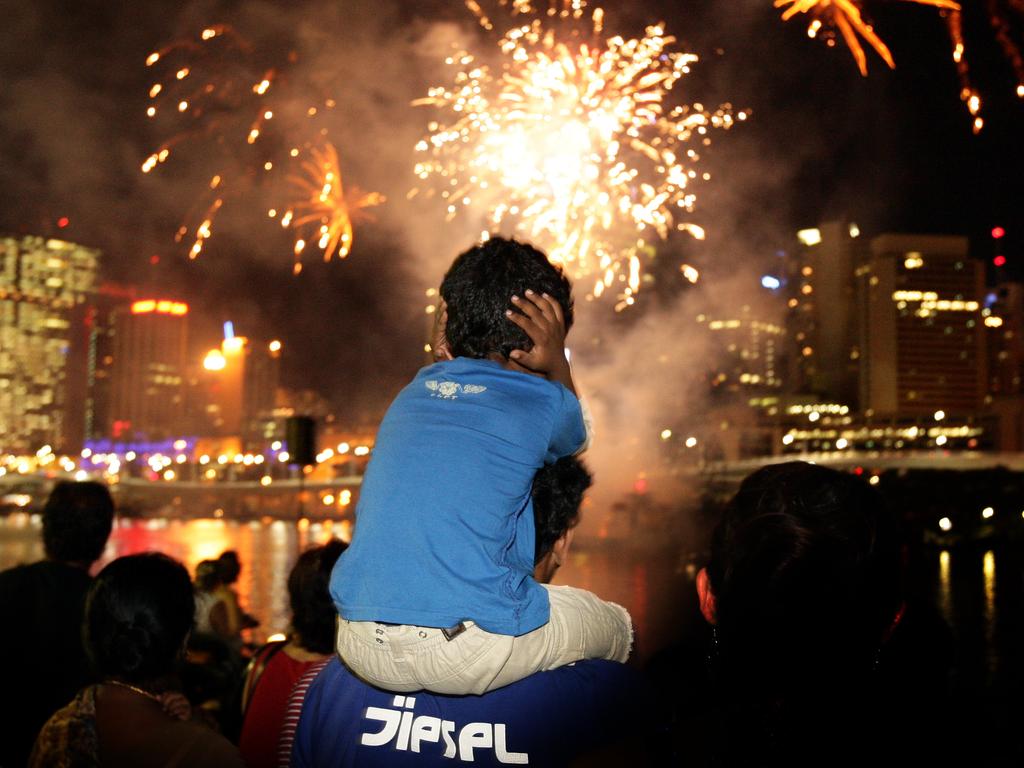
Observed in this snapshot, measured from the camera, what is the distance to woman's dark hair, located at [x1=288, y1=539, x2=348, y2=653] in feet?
11.8

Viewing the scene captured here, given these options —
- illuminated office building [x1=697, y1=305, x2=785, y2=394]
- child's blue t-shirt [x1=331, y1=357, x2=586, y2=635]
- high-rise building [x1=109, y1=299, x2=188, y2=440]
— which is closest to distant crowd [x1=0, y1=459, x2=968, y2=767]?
child's blue t-shirt [x1=331, y1=357, x2=586, y2=635]

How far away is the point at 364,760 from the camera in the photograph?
5.86ft

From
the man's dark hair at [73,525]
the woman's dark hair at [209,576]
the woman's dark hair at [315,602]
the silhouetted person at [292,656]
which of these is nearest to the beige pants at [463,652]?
the silhouetted person at [292,656]

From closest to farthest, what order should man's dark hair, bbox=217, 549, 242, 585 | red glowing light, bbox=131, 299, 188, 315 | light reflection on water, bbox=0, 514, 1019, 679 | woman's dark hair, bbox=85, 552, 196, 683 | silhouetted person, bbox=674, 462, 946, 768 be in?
1. silhouetted person, bbox=674, 462, 946, 768
2. woman's dark hair, bbox=85, 552, 196, 683
3. man's dark hair, bbox=217, 549, 242, 585
4. light reflection on water, bbox=0, 514, 1019, 679
5. red glowing light, bbox=131, 299, 188, 315

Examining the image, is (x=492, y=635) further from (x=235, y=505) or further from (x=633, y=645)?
(x=235, y=505)

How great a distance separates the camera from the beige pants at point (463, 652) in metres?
1.70

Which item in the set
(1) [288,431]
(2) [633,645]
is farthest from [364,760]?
(1) [288,431]

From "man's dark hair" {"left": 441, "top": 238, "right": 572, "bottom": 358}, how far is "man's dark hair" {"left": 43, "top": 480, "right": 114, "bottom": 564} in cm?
251

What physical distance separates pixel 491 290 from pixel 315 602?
82.7 inches

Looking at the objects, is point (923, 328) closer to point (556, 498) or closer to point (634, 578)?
point (634, 578)

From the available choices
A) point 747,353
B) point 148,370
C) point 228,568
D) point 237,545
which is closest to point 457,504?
point 228,568

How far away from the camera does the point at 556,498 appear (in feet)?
6.74

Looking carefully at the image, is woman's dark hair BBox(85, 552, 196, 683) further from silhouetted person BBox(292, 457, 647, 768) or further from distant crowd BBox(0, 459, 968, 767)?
silhouetted person BBox(292, 457, 647, 768)

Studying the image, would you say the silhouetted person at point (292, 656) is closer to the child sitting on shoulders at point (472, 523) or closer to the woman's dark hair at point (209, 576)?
the child sitting on shoulders at point (472, 523)
